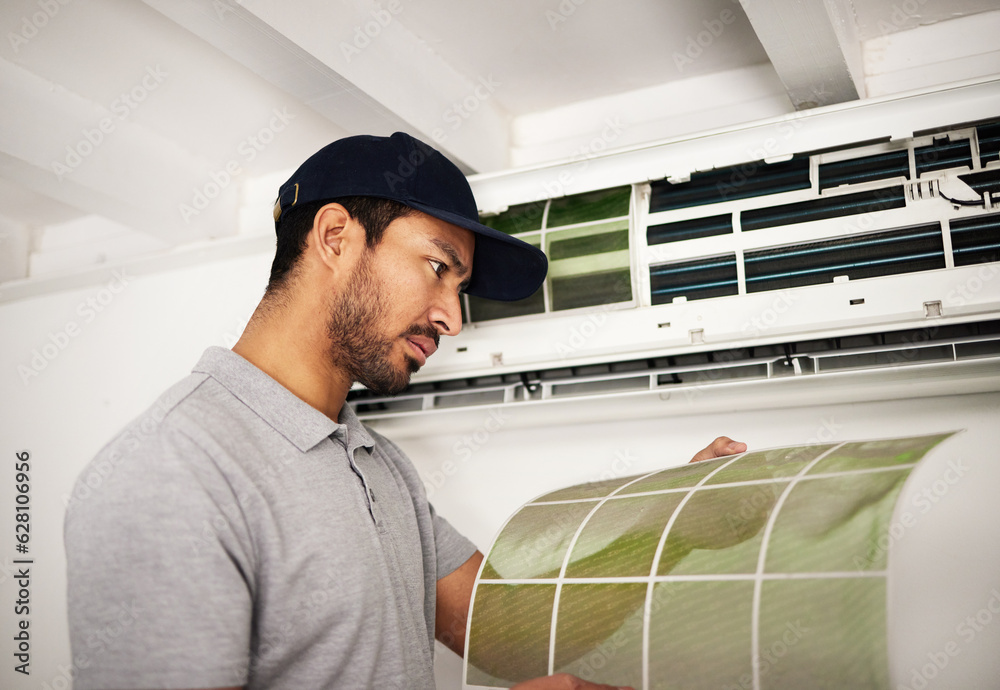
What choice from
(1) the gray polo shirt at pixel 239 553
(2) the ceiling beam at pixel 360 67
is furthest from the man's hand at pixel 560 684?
(2) the ceiling beam at pixel 360 67

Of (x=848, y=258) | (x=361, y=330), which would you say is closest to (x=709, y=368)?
(x=848, y=258)

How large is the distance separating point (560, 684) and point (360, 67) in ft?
3.64

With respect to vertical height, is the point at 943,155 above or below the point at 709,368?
above

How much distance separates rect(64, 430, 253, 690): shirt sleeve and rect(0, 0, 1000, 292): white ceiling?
0.77 meters

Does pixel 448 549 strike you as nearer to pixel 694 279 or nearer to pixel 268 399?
pixel 268 399

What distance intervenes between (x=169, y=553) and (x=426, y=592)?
55 centimetres

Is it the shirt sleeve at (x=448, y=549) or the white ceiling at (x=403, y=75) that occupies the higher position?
the white ceiling at (x=403, y=75)

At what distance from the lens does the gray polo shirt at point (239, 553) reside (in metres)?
0.83

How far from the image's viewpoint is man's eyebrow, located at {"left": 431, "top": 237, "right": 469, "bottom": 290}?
1.24 metres

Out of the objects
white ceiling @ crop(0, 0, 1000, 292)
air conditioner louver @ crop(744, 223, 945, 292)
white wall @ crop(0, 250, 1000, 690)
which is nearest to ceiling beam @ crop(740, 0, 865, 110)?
white ceiling @ crop(0, 0, 1000, 292)

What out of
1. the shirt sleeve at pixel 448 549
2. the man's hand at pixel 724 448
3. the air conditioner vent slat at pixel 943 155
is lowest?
the shirt sleeve at pixel 448 549

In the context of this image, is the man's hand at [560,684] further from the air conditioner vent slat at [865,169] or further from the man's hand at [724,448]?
the air conditioner vent slat at [865,169]

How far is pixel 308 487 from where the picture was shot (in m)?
1.04

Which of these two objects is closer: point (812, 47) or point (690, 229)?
point (812, 47)
